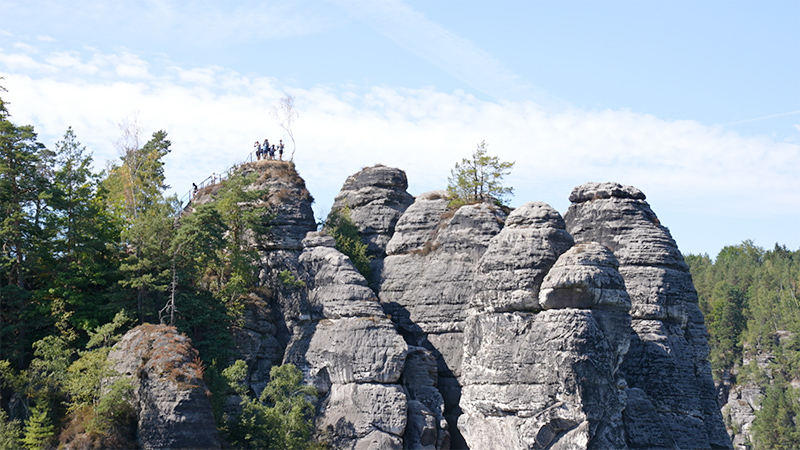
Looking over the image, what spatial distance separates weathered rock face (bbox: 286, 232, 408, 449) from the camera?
39.1 m

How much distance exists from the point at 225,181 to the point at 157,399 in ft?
48.6

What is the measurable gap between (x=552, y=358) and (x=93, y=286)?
2023 centimetres

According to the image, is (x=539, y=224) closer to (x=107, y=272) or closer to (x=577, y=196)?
(x=577, y=196)

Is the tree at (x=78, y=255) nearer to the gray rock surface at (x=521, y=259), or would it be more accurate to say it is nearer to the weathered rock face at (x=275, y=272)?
the weathered rock face at (x=275, y=272)

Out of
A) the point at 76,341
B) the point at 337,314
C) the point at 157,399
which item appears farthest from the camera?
the point at 337,314

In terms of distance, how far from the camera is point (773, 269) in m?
112

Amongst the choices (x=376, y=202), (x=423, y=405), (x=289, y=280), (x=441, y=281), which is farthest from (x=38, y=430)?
(x=376, y=202)

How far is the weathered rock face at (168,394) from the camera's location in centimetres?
3334

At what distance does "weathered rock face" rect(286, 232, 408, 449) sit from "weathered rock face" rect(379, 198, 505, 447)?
3457mm

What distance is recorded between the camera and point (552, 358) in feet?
120

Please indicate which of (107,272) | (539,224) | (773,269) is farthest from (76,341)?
(773,269)

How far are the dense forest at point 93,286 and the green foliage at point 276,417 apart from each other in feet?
0.28

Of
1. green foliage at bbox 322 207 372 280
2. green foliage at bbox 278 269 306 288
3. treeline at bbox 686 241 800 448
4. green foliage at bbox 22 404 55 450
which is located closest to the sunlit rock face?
green foliage at bbox 278 269 306 288

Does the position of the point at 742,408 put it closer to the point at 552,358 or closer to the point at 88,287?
the point at 552,358
